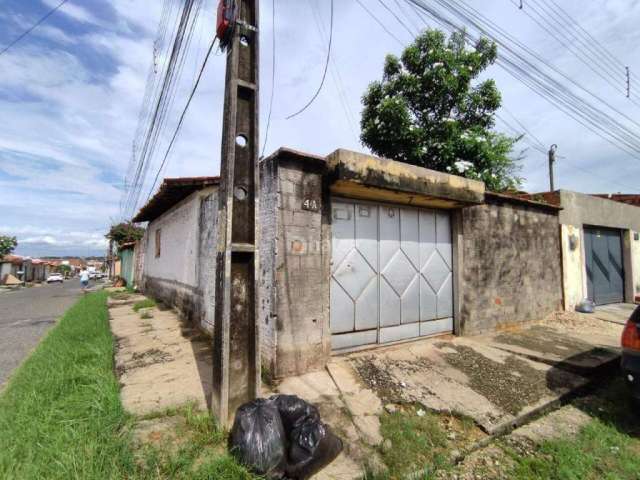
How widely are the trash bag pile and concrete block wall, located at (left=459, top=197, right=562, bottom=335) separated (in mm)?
4076

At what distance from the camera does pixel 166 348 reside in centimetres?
493

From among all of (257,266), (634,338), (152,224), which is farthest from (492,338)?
(152,224)

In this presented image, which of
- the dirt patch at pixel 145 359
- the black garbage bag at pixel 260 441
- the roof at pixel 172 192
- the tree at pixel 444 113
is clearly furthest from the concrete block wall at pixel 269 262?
the tree at pixel 444 113

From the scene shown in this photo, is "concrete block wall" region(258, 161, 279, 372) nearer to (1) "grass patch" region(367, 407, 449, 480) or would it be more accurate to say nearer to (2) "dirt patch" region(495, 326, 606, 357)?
(1) "grass patch" region(367, 407, 449, 480)

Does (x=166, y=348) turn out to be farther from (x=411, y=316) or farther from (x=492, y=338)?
(x=492, y=338)

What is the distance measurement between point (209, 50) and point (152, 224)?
9533 mm

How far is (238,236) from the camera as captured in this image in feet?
9.18

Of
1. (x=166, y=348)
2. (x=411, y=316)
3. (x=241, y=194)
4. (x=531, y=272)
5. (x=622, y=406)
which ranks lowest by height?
Answer: (x=622, y=406)

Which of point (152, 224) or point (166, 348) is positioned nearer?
point (166, 348)

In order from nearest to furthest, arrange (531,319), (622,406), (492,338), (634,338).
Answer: (634,338)
(622,406)
(492,338)
(531,319)

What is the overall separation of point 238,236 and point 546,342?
5.94m

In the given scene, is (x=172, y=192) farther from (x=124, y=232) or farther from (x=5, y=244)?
(x=5, y=244)

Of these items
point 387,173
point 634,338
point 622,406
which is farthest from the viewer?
point 387,173

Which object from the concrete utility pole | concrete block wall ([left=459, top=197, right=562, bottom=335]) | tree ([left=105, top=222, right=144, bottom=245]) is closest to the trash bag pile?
the concrete utility pole
